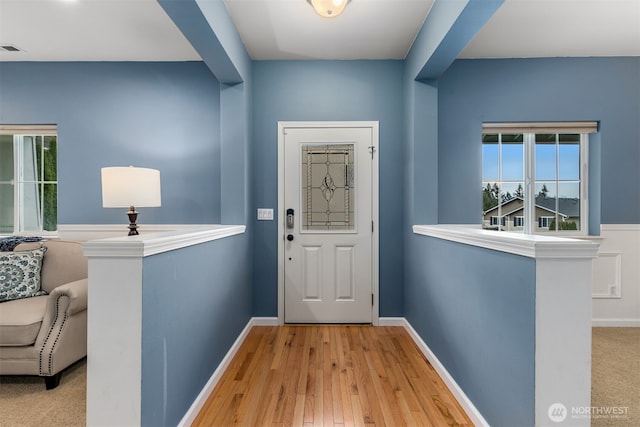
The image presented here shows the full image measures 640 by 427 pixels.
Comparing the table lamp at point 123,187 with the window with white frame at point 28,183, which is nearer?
the table lamp at point 123,187

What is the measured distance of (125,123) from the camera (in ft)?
10.4

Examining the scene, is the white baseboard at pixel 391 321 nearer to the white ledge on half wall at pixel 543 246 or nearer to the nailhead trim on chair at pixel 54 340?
the white ledge on half wall at pixel 543 246

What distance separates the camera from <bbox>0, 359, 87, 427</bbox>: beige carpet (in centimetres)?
170

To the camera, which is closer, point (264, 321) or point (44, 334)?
point (44, 334)

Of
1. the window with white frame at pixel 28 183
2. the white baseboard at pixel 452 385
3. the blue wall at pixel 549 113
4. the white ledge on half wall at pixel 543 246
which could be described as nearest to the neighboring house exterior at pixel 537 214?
the blue wall at pixel 549 113

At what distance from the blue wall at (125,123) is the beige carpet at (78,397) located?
1.55 m

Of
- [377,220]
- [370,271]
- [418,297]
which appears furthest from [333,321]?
[377,220]

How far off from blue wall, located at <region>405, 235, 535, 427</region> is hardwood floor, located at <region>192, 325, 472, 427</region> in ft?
0.72

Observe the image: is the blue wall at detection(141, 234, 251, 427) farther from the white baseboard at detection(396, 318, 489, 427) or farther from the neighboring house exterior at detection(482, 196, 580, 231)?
the neighboring house exterior at detection(482, 196, 580, 231)

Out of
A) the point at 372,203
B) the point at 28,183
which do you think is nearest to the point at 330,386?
the point at 372,203

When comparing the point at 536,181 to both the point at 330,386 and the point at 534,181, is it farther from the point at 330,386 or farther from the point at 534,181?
the point at 330,386

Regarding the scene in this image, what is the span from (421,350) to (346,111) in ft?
7.56

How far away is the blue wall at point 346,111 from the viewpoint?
312cm

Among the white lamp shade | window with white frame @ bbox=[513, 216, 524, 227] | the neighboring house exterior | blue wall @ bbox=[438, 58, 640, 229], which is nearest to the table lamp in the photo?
the white lamp shade
